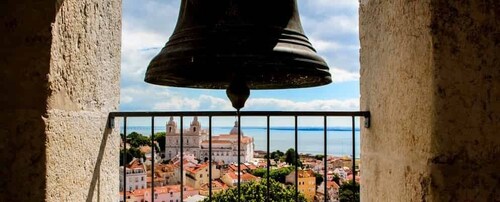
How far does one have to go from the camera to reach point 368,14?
1660mm

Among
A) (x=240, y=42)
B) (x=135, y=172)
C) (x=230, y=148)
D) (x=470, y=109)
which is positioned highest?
(x=240, y=42)

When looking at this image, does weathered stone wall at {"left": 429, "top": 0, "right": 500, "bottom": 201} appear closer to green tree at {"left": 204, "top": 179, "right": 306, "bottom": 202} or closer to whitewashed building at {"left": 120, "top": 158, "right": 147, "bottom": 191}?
whitewashed building at {"left": 120, "top": 158, "right": 147, "bottom": 191}

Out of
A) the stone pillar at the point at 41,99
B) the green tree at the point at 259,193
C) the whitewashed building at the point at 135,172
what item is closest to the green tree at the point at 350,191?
the whitewashed building at the point at 135,172

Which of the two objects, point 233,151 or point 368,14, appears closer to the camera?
point 368,14

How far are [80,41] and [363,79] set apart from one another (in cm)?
105

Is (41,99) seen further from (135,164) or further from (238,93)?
(135,164)

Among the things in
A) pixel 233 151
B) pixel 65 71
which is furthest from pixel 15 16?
pixel 233 151

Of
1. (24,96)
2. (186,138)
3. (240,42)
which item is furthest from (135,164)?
(240,42)

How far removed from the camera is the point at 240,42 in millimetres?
1263

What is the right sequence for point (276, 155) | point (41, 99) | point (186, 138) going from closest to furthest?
point (41, 99) → point (186, 138) → point (276, 155)

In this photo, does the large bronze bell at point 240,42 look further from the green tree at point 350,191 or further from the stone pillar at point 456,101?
the green tree at point 350,191

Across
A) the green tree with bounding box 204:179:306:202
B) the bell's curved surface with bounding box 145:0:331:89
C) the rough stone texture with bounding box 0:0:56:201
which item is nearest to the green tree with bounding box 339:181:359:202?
the bell's curved surface with bounding box 145:0:331:89

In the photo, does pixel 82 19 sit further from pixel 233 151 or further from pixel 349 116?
pixel 233 151

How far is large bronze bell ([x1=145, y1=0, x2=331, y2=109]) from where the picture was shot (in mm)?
1255
